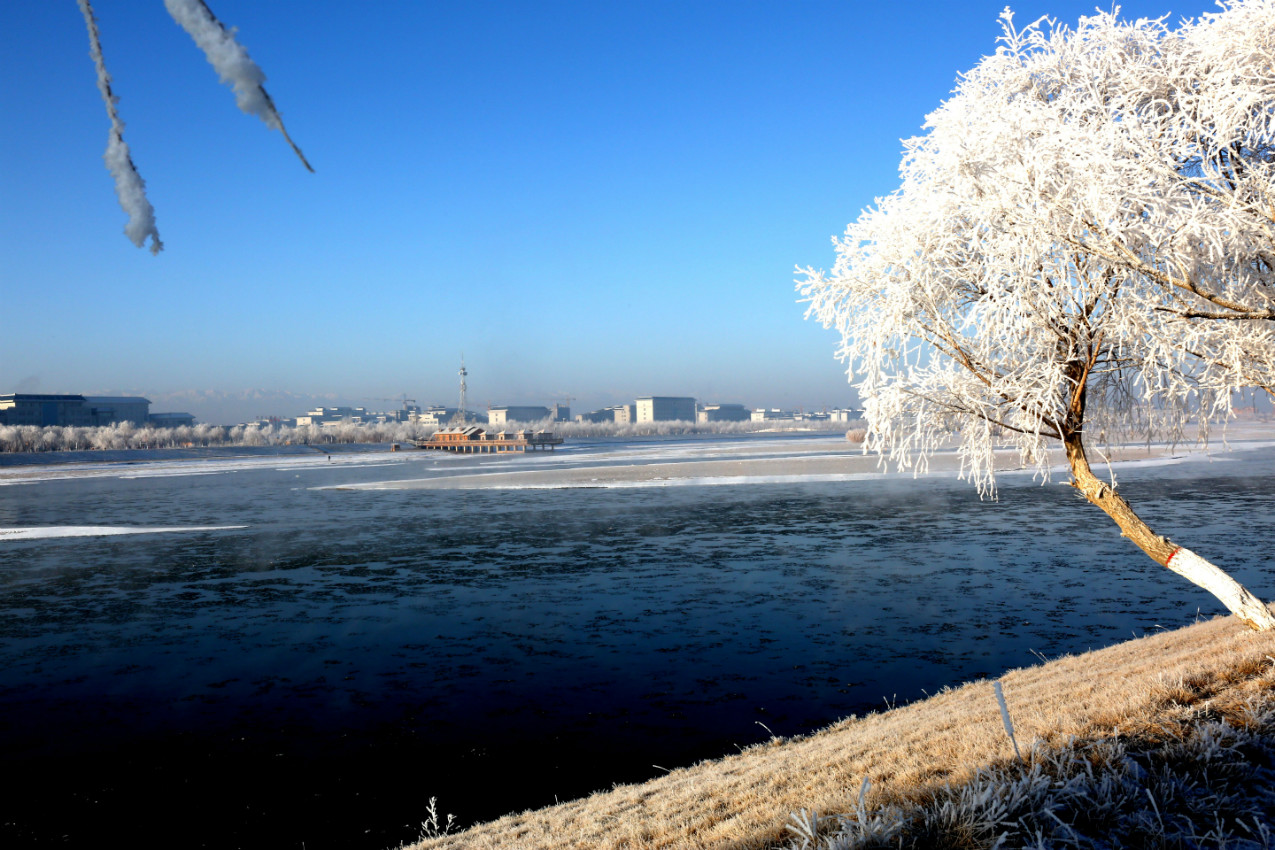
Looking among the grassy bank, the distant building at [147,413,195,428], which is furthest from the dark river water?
the distant building at [147,413,195,428]

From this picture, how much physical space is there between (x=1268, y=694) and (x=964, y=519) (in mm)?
21436

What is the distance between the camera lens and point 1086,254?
9547 mm

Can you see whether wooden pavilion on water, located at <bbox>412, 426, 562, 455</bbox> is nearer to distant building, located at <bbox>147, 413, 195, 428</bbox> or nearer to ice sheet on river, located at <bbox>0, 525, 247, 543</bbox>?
ice sheet on river, located at <bbox>0, 525, 247, 543</bbox>

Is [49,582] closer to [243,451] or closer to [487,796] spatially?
[487,796]

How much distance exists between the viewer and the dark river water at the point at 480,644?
8805mm

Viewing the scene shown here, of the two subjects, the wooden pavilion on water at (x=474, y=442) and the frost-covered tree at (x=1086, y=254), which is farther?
the wooden pavilion on water at (x=474, y=442)

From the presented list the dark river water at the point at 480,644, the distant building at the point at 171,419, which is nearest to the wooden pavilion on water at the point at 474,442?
the dark river water at the point at 480,644

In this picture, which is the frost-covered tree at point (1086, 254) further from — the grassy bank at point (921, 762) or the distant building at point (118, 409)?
the distant building at point (118, 409)

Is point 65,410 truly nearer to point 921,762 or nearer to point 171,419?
point 171,419

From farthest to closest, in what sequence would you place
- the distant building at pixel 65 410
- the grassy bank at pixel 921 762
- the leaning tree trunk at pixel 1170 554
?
1. the distant building at pixel 65 410
2. the leaning tree trunk at pixel 1170 554
3. the grassy bank at pixel 921 762

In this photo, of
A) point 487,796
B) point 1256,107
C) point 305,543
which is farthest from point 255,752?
point 305,543

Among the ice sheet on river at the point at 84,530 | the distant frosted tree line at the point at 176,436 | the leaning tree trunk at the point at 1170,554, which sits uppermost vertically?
the distant frosted tree line at the point at 176,436

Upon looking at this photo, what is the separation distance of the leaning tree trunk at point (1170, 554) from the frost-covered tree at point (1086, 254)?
0.11 feet

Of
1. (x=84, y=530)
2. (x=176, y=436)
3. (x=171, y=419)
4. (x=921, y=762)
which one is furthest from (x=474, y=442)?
(x=171, y=419)
